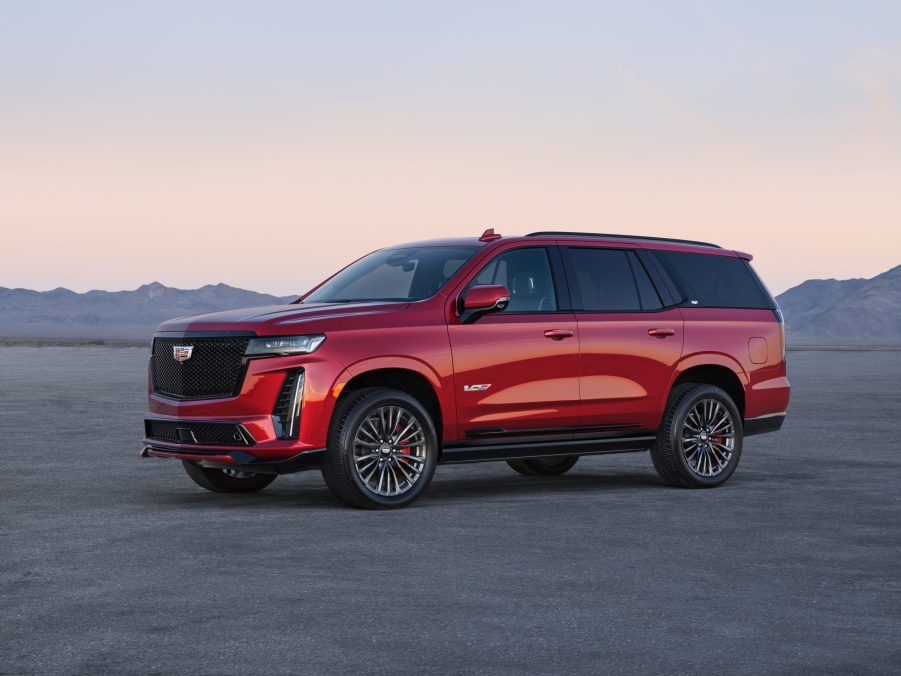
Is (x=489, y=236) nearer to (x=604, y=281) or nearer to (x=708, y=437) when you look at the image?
(x=604, y=281)

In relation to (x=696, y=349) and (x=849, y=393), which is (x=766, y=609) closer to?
(x=696, y=349)

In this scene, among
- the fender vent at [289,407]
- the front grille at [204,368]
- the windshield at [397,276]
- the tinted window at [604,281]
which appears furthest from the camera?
the tinted window at [604,281]

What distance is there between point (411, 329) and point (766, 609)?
4.16 m

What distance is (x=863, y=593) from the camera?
725 centimetres

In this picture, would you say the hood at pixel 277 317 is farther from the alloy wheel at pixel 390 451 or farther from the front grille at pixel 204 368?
the alloy wheel at pixel 390 451

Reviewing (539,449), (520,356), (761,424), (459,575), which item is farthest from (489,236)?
(459,575)

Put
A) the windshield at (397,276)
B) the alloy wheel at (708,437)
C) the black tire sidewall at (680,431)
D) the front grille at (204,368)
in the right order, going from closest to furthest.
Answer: the front grille at (204,368), the windshield at (397,276), the black tire sidewall at (680,431), the alloy wheel at (708,437)

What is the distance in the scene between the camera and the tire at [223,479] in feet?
37.2

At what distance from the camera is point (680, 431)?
1183cm

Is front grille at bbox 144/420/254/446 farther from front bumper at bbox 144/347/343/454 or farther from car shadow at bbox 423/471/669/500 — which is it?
car shadow at bbox 423/471/669/500

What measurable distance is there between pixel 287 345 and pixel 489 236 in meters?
2.26

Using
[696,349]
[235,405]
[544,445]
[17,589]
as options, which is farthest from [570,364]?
[17,589]

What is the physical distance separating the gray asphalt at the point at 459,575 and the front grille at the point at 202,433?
20.9 inches

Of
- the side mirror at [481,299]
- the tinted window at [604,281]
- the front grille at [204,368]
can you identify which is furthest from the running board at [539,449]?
the front grille at [204,368]
